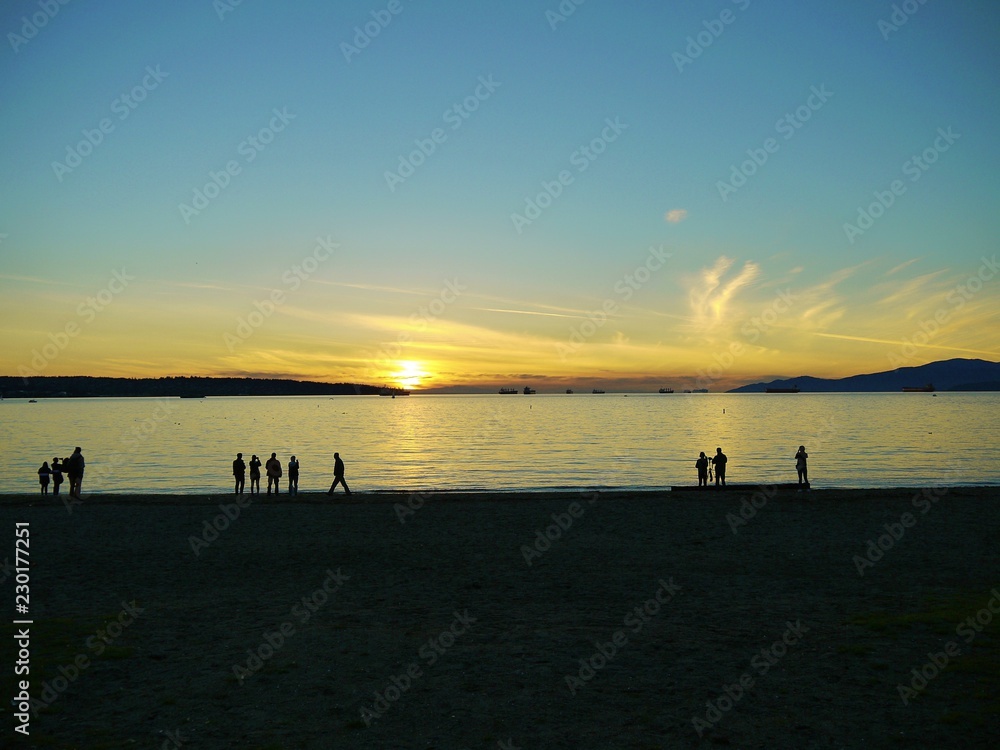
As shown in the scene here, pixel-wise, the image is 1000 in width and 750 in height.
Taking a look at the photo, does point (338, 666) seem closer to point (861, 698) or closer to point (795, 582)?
point (861, 698)

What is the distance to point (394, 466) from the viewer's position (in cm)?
5688

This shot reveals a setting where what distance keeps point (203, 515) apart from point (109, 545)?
6.07 m

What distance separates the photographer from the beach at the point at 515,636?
8328 mm

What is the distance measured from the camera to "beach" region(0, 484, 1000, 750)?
27.3 feet
